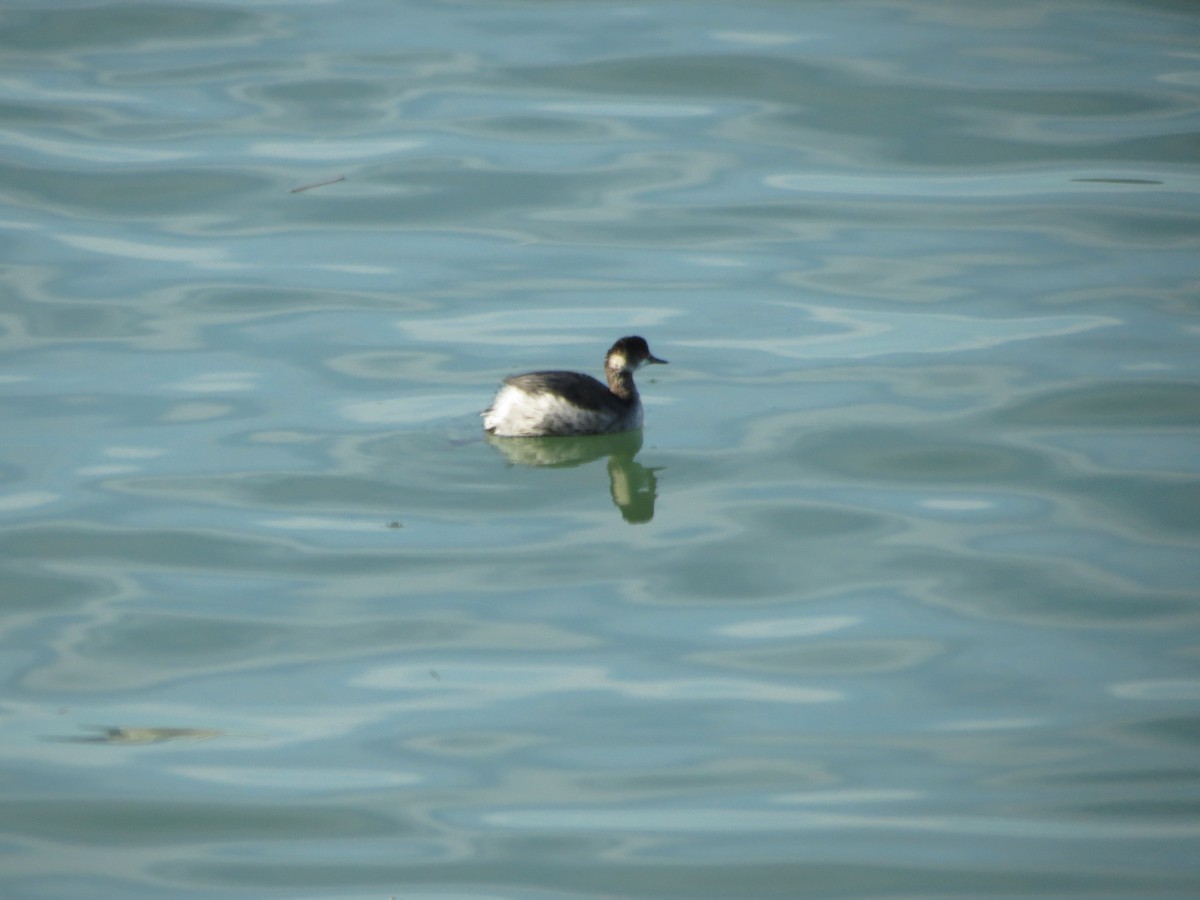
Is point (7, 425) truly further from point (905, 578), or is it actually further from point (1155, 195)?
point (1155, 195)

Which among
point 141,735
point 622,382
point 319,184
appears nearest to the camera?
point 141,735

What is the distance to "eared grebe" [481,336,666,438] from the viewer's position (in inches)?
347

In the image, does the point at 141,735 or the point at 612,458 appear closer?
the point at 141,735

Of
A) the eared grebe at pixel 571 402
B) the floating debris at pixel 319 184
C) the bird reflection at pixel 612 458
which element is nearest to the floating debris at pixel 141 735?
the bird reflection at pixel 612 458

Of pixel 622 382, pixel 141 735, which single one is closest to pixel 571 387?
pixel 622 382

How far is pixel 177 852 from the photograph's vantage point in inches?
219

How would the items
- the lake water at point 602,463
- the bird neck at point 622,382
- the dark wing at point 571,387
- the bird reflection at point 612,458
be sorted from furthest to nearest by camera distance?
the bird neck at point 622,382 → the dark wing at point 571,387 → the bird reflection at point 612,458 → the lake water at point 602,463

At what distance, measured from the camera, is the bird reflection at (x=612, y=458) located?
830cm

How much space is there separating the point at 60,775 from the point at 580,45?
11.3 m

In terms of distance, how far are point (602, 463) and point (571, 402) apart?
1.14 ft

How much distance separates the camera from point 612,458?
29.2 ft

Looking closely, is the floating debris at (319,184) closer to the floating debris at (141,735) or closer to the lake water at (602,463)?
the lake water at (602,463)

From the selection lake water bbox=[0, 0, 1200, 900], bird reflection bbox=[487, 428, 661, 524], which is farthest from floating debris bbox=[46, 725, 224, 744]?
bird reflection bbox=[487, 428, 661, 524]

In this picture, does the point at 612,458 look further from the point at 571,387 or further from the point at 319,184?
the point at 319,184
